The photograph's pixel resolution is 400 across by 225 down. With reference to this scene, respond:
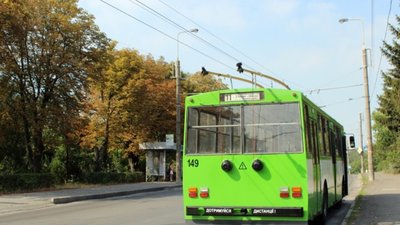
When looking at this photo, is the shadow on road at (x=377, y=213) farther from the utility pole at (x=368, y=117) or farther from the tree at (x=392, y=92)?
the tree at (x=392, y=92)

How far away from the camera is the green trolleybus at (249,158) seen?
11.0 metres

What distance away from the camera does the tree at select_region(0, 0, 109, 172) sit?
30281mm

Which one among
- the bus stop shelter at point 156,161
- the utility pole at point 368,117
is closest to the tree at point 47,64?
the bus stop shelter at point 156,161

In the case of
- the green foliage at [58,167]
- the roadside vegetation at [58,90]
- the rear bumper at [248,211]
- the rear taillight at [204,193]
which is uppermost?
the roadside vegetation at [58,90]

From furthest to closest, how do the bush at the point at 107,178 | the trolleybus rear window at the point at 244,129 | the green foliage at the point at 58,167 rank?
1. the green foliage at the point at 58,167
2. the bush at the point at 107,178
3. the trolleybus rear window at the point at 244,129

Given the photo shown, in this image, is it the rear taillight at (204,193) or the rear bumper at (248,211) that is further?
the rear taillight at (204,193)

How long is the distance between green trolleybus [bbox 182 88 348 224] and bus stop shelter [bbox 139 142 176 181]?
30.6 m

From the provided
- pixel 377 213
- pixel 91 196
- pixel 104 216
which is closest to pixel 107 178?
pixel 91 196

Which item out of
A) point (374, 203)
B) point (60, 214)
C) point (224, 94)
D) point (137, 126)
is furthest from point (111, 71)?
point (224, 94)

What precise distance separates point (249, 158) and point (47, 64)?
2257cm

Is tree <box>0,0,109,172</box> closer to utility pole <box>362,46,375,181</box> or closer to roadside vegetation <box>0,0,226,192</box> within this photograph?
roadside vegetation <box>0,0,226,192</box>

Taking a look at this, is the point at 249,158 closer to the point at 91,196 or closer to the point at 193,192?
the point at 193,192

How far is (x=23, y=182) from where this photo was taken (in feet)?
91.5

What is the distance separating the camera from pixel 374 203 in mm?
18094
